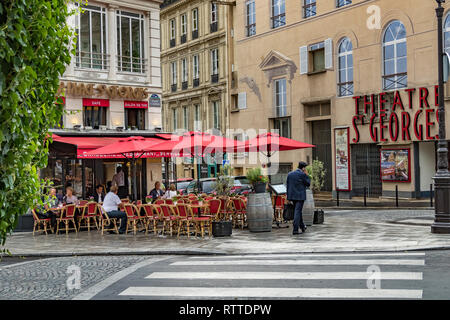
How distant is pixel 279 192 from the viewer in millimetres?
17766

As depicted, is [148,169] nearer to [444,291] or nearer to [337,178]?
[337,178]

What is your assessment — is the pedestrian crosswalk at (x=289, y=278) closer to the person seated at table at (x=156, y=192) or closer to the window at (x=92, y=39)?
the person seated at table at (x=156, y=192)

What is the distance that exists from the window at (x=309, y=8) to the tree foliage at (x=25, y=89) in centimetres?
2584

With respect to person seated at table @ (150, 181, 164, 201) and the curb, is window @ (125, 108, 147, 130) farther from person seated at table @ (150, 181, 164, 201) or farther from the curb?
the curb

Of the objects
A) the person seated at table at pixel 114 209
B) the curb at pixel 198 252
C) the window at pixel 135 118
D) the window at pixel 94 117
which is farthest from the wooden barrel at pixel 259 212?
the window at pixel 135 118

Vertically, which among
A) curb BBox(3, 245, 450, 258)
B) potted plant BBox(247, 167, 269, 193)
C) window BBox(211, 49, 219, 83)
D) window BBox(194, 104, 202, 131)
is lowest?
curb BBox(3, 245, 450, 258)

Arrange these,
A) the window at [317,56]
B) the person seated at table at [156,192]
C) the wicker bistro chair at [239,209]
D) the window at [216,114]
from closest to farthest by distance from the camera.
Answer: the wicker bistro chair at [239,209], the person seated at table at [156,192], the window at [317,56], the window at [216,114]

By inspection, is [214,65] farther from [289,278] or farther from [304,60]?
[289,278]

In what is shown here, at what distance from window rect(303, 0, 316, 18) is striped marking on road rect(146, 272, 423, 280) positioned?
23.8 metres

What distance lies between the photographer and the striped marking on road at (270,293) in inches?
266

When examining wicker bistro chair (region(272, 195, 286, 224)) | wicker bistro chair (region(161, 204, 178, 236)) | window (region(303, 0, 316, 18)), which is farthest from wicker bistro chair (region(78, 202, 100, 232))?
window (region(303, 0, 316, 18))

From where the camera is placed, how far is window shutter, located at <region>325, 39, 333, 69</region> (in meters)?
29.0

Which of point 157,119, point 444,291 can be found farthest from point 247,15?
point 444,291

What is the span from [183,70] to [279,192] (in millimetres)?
29007
